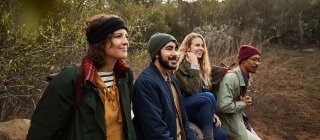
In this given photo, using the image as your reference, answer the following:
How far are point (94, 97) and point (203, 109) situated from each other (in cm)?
143

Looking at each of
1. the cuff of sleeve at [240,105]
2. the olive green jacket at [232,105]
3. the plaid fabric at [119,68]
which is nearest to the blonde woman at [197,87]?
the olive green jacket at [232,105]

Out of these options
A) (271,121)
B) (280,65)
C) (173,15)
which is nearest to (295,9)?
(280,65)

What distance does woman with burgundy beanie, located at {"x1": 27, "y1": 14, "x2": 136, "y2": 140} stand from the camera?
2217 mm

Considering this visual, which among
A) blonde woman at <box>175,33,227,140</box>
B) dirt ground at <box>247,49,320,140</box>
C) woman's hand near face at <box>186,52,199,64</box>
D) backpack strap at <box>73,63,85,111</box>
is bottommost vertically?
dirt ground at <box>247,49,320,140</box>

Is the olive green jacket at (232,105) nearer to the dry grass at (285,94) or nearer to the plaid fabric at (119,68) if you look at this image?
the plaid fabric at (119,68)

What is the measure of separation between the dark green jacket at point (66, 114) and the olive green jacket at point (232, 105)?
187 centimetres

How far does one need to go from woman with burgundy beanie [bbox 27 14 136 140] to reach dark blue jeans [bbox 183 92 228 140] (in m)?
0.93

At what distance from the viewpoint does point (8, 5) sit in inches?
127

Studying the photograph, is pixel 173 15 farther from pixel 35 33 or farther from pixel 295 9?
pixel 35 33

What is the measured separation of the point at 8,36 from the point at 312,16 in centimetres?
1489

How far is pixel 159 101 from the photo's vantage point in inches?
111

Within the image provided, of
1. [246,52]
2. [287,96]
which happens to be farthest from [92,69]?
[287,96]

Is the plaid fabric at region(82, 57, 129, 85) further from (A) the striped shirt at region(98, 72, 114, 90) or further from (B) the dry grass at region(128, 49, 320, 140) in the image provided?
(B) the dry grass at region(128, 49, 320, 140)

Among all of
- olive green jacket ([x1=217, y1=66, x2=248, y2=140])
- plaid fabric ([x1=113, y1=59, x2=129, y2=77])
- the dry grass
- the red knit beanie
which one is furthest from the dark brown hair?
the dry grass
